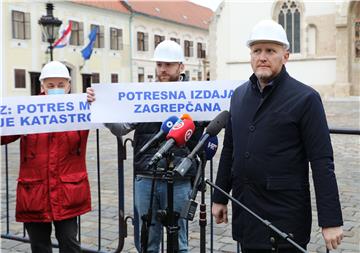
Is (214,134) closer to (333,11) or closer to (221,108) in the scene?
(221,108)

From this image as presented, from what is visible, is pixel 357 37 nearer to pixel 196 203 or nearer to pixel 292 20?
pixel 292 20

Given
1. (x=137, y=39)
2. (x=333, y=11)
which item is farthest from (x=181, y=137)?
(x=137, y=39)

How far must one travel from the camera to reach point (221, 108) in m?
4.45

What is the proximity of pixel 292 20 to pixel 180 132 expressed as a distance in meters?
36.6

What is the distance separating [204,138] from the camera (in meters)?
2.92

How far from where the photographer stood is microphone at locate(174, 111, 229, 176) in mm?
2703

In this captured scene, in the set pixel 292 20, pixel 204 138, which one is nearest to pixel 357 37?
Result: pixel 292 20

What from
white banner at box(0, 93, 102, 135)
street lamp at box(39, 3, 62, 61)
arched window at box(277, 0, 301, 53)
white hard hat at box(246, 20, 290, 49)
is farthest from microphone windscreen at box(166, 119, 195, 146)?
arched window at box(277, 0, 301, 53)

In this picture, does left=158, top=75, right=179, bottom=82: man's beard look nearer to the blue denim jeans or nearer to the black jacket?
the blue denim jeans

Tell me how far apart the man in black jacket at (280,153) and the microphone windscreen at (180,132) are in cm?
32

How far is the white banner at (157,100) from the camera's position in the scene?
4.28 metres

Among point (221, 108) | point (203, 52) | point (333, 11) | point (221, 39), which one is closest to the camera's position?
point (221, 108)

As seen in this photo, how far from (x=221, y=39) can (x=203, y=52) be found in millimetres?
20468

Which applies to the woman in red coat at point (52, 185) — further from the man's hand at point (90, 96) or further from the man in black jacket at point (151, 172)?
the man in black jacket at point (151, 172)
